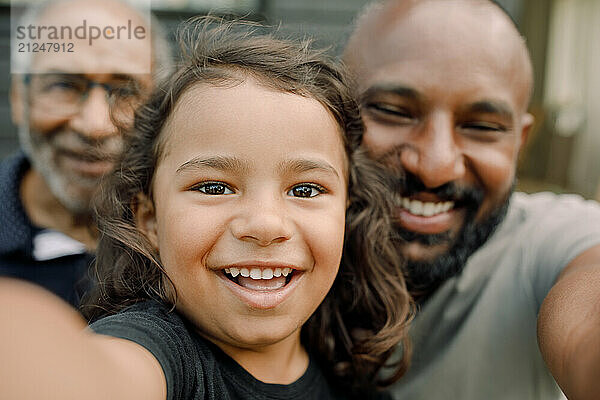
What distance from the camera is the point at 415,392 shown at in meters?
2.03

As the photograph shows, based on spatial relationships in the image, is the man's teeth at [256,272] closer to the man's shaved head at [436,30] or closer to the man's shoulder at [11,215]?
the man's shaved head at [436,30]

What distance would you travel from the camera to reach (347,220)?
191 centimetres

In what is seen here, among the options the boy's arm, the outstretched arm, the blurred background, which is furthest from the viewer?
the blurred background

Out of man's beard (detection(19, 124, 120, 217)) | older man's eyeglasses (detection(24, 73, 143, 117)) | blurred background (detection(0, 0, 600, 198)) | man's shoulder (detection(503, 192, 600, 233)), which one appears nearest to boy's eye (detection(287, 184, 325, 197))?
man's shoulder (detection(503, 192, 600, 233))

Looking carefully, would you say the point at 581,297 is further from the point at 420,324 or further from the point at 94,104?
the point at 94,104

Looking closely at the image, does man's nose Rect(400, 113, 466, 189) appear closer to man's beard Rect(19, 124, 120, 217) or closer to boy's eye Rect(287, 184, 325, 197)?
boy's eye Rect(287, 184, 325, 197)

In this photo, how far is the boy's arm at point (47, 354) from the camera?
2.60 feet

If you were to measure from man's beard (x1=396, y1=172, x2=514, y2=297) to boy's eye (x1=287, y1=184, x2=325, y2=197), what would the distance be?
535 mm

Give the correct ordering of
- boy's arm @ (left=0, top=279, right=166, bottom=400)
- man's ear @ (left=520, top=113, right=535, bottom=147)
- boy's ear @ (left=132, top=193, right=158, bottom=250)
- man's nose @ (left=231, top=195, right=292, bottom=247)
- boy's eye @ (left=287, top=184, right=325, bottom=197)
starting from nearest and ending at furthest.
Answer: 1. boy's arm @ (left=0, top=279, right=166, bottom=400)
2. man's nose @ (left=231, top=195, right=292, bottom=247)
3. boy's eye @ (left=287, top=184, right=325, bottom=197)
4. boy's ear @ (left=132, top=193, right=158, bottom=250)
5. man's ear @ (left=520, top=113, right=535, bottom=147)

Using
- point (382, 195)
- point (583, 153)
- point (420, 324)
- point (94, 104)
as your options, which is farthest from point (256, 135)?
point (583, 153)

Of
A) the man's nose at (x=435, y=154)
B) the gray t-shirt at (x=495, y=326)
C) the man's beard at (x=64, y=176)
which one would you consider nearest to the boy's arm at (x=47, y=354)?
the man's nose at (x=435, y=154)

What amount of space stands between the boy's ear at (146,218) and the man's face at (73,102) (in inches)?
33.8

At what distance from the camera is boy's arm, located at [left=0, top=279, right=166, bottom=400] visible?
79cm

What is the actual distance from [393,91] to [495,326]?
0.77 m
